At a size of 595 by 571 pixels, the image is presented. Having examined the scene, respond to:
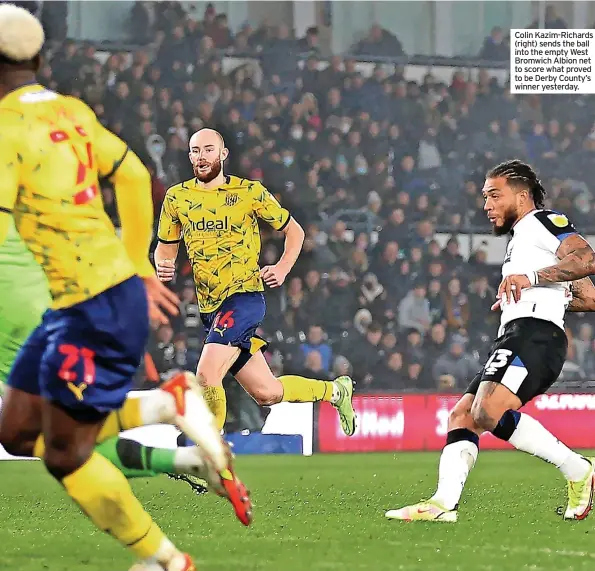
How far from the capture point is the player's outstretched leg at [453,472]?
6555mm

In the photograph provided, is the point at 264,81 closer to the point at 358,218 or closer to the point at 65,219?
the point at 358,218

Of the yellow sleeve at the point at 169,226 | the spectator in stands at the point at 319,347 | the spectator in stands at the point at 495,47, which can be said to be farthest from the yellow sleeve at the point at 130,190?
the spectator in stands at the point at 495,47

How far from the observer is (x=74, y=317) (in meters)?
4.18

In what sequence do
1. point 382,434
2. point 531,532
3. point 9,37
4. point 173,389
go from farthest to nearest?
point 382,434
point 531,532
point 173,389
point 9,37

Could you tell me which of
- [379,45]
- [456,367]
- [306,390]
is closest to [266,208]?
[306,390]

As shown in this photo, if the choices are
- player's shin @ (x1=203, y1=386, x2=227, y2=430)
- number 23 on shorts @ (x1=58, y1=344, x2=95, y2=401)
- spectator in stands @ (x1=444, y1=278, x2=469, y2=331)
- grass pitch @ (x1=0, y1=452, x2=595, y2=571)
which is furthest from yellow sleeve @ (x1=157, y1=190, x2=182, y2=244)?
spectator in stands @ (x1=444, y1=278, x2=469, y2=331)

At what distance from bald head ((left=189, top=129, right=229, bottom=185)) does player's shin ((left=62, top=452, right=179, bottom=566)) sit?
14.1 ft

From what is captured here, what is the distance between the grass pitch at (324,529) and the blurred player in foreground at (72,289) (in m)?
0.92

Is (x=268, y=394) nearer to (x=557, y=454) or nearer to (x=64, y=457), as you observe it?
(x=557, y=454)

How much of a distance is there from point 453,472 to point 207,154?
2938mm

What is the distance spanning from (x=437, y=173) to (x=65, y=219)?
43.8 ft

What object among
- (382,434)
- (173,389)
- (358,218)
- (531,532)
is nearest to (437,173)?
(358,218)

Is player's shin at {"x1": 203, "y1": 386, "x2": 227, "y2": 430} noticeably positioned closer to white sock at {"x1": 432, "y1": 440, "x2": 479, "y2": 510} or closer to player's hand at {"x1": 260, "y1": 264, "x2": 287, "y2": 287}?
player's hand at {"x1": 260, "y1": 264, "x2": 287, "y2": 287}

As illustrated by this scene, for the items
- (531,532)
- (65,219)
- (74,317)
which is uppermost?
(65,219)
